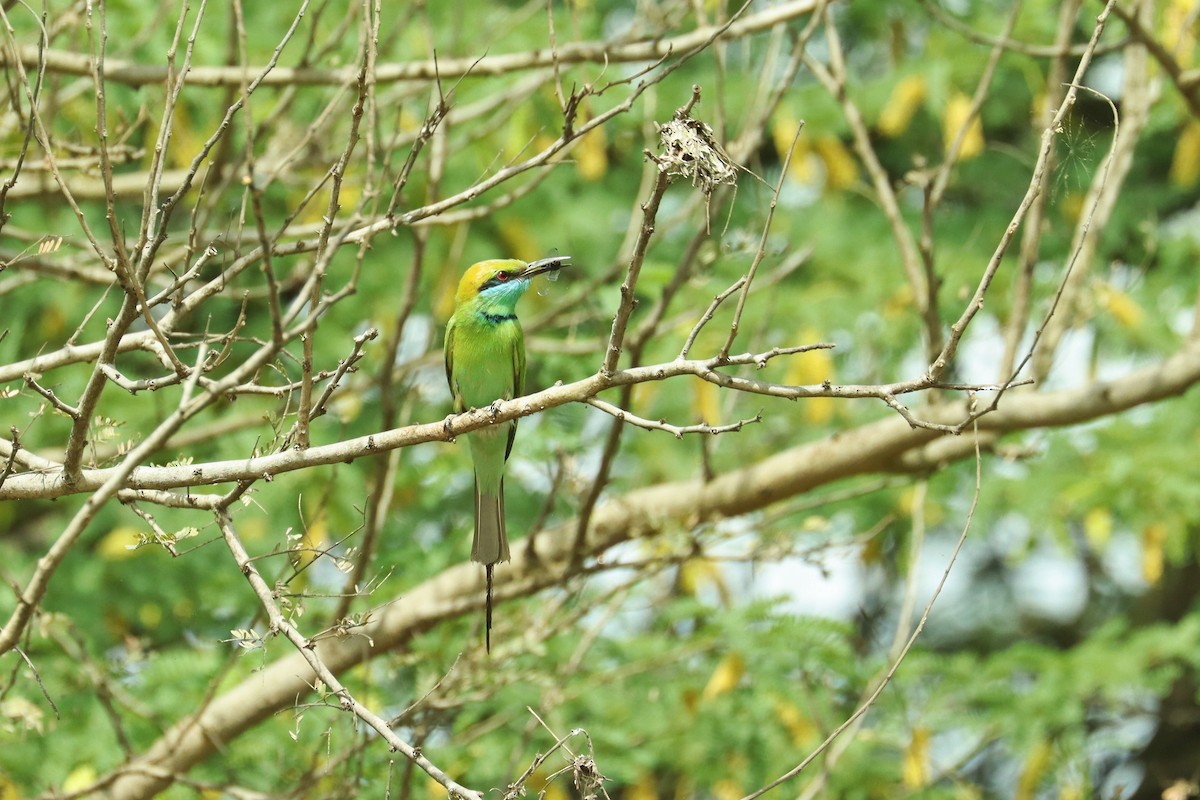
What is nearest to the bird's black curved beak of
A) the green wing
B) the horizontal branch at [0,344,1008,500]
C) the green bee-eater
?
the green bee-eater

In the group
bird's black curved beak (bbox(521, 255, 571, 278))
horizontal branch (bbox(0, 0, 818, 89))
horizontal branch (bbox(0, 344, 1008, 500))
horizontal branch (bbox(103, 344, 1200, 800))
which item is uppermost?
horizontal branch (bbox(0, 0, 818, 89))

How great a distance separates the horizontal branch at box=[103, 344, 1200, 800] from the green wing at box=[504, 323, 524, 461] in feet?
1.16

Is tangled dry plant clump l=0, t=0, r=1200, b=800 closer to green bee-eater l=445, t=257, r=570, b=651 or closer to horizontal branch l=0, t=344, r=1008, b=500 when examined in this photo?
horizontal branch l=0, t=344, r=1008, b=500

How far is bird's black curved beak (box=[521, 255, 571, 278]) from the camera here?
4.07 m

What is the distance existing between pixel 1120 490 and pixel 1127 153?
1331mm

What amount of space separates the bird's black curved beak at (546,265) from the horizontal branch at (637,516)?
2.65 feet

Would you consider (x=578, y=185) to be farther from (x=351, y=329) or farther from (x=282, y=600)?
(x=282, y=600)

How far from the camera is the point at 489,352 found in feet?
15.1

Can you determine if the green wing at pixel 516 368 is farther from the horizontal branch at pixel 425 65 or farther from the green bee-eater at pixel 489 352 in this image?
the horizontal branch at pixel 425 65

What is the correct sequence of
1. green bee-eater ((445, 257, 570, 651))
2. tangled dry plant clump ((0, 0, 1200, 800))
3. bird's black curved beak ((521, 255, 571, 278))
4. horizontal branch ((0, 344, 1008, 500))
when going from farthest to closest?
green bee-eater ((445, 257, 570, 651)) < bird's black curved beak ((521, 255, 571, 278)) < tangled dry plant clump ((0, 0, 1200, 800)) < horizontal branch ((0, 344, 1008, 500))

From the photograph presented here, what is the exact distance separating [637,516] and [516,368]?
67cm

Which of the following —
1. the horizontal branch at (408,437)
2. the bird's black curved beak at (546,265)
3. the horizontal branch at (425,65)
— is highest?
the horizontal branch at (425,65)

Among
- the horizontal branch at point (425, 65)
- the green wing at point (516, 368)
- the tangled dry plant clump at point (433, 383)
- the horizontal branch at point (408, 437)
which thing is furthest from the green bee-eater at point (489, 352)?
the horizontal branch at point (408, 437)

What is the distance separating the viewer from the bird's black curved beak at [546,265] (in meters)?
4.07
